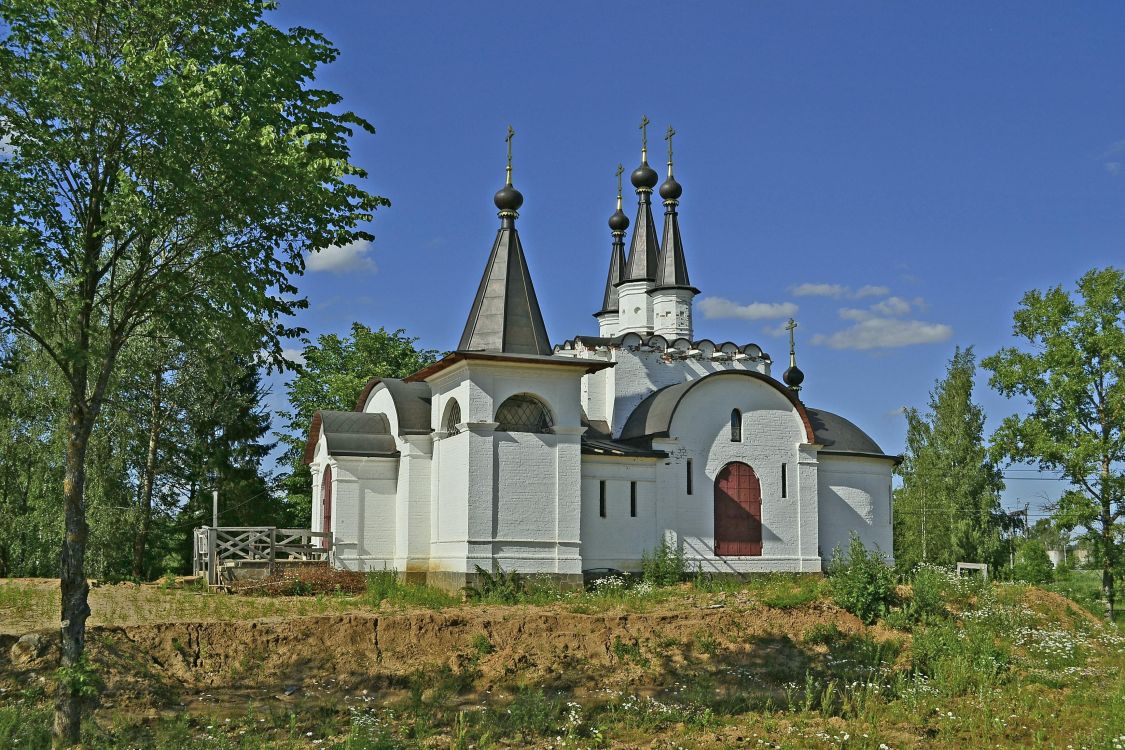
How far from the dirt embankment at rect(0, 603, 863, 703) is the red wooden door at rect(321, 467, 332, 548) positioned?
22.5 feet

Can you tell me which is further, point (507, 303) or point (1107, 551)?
point (1107, 551)

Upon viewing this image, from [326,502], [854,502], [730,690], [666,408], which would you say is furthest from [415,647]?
[854,502]

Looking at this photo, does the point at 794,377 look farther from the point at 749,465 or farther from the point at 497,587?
the point at 497,587

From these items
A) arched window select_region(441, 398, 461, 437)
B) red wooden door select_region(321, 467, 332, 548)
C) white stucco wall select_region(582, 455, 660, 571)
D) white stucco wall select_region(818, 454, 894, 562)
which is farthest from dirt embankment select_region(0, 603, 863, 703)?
white stucco wall select_region(818, 454, 894, 562)

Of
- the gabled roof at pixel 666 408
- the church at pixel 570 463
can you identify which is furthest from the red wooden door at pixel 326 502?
the gabled roof at pixel 666 408

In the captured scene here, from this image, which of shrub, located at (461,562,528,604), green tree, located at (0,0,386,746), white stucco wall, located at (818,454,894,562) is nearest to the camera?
green tree, located at (0,0,386,746)

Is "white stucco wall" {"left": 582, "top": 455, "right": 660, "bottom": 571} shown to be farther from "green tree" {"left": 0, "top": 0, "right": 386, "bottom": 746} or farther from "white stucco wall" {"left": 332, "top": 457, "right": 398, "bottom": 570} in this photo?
"green tree" {"left": 0, "top": 0, "right": 386, "bottom": 746}

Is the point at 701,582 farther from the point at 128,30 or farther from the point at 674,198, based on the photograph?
the point at 128,30

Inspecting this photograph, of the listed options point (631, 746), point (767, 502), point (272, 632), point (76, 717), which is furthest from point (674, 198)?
point (76, 717)

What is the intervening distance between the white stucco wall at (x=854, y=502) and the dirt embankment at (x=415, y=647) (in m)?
7.75

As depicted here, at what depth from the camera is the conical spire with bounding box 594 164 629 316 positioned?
33.6 m

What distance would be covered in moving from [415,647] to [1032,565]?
2457cm

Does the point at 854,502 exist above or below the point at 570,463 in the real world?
below

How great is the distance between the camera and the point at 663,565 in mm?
22812
